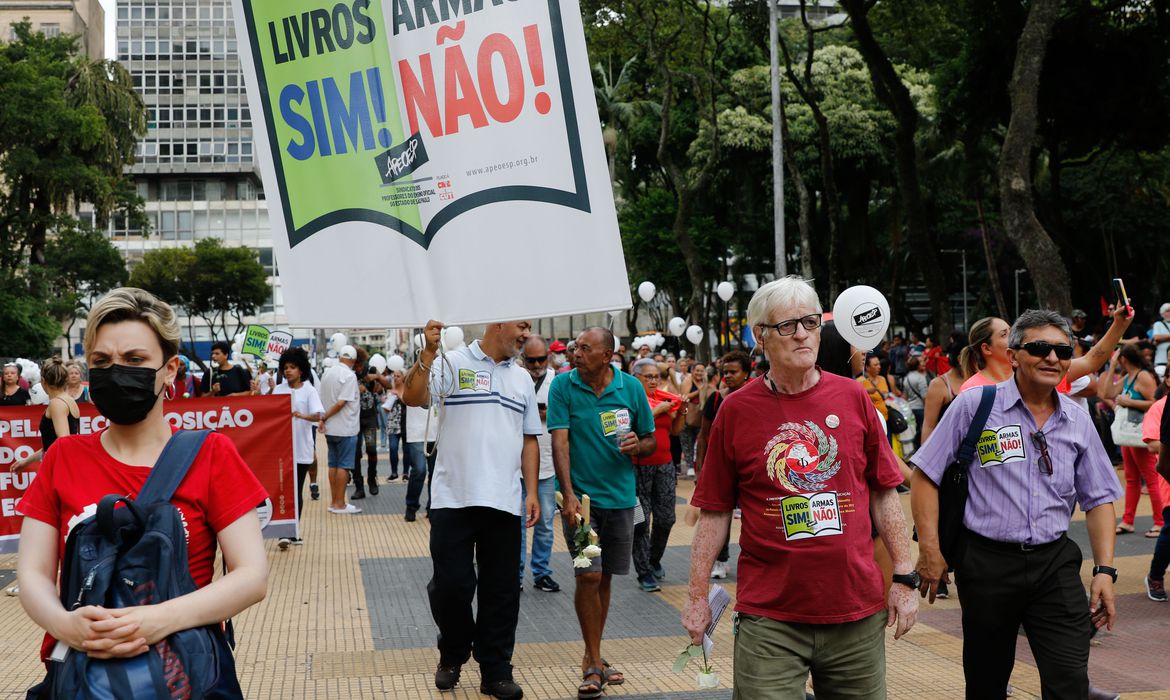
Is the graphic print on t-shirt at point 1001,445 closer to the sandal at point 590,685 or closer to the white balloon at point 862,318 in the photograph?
the white balloon at point 862,318

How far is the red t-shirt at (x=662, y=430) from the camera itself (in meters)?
9.18

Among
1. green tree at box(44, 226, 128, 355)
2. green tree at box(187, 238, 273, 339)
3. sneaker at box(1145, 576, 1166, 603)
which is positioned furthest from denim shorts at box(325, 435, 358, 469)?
green tree at box(187, 238, 273, 339)

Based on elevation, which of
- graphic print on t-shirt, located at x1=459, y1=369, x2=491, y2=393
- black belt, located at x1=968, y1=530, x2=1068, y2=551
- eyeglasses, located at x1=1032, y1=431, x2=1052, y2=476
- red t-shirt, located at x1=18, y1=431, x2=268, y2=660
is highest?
graphic print on t-shirt, located at x1=459, y1=369, x2=491, y2=393

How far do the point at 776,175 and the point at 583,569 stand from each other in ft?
77.2

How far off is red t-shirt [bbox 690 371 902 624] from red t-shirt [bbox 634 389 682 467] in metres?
4.86

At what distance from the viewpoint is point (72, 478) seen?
2.72 metres

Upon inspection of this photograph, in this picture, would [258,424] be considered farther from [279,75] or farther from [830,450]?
[830,450]

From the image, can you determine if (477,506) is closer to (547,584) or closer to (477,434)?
(477,434)

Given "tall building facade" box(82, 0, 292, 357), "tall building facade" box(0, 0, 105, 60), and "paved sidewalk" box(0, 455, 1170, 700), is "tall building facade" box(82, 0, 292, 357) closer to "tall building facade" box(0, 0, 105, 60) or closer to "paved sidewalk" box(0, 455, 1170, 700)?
"tall building facade" box(0, 0, 105, 60)

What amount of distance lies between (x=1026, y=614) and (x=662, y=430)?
17.3ft

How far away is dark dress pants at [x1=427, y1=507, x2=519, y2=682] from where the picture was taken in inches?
239

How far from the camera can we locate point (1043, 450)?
4.42 metres

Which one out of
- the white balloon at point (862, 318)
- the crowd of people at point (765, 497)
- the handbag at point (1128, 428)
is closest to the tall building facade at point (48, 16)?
the handbag at point (1128, 428)

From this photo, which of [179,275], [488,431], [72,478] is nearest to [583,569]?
[488,431]
